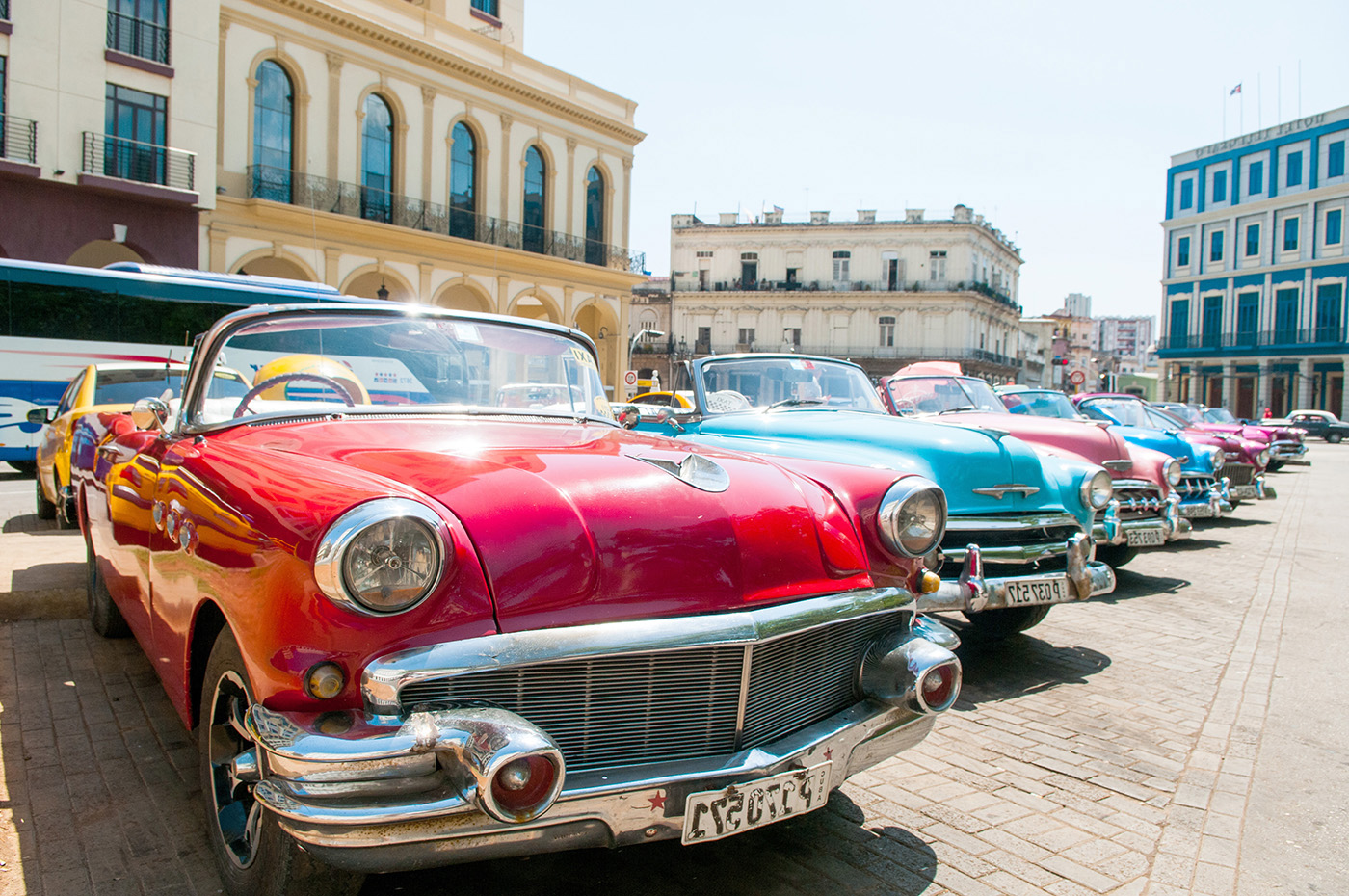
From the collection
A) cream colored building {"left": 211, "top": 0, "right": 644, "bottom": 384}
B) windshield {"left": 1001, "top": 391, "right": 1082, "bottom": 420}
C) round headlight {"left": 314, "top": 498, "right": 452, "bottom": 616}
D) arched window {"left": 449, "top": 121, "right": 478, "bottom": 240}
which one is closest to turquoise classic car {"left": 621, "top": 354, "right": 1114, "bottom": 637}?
round headlight {"left": 314, "top": 498, "right": 452, "bottom": 616}

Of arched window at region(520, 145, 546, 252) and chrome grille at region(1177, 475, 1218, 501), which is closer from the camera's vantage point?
chrome grille at region(1177, 475, 1218, 501)

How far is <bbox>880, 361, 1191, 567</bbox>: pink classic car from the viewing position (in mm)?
7195

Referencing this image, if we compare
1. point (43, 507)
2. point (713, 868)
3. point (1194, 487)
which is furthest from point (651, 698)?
point (1194, 487)

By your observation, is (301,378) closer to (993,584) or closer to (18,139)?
(993,584)

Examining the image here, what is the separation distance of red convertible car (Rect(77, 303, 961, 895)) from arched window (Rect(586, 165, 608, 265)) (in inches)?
1078

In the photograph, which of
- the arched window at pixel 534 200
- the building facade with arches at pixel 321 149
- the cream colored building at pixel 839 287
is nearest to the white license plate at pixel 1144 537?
the building facade with arches at pixel 321 149

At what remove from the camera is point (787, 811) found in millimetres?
2262

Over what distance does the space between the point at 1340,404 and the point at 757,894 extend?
2109 inches

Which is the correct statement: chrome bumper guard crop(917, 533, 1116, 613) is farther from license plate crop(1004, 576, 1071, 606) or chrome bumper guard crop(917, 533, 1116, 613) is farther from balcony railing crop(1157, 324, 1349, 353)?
balcony railing crop(1157, 324, 1349, 353)

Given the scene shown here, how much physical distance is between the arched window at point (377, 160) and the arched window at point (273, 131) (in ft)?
5.91

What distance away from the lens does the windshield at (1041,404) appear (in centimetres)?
1005

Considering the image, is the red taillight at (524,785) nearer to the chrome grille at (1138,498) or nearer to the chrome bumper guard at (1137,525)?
A: the chrome bumper guard at (1137,525)

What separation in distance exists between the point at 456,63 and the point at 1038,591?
77.0 feet

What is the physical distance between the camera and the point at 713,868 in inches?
106
